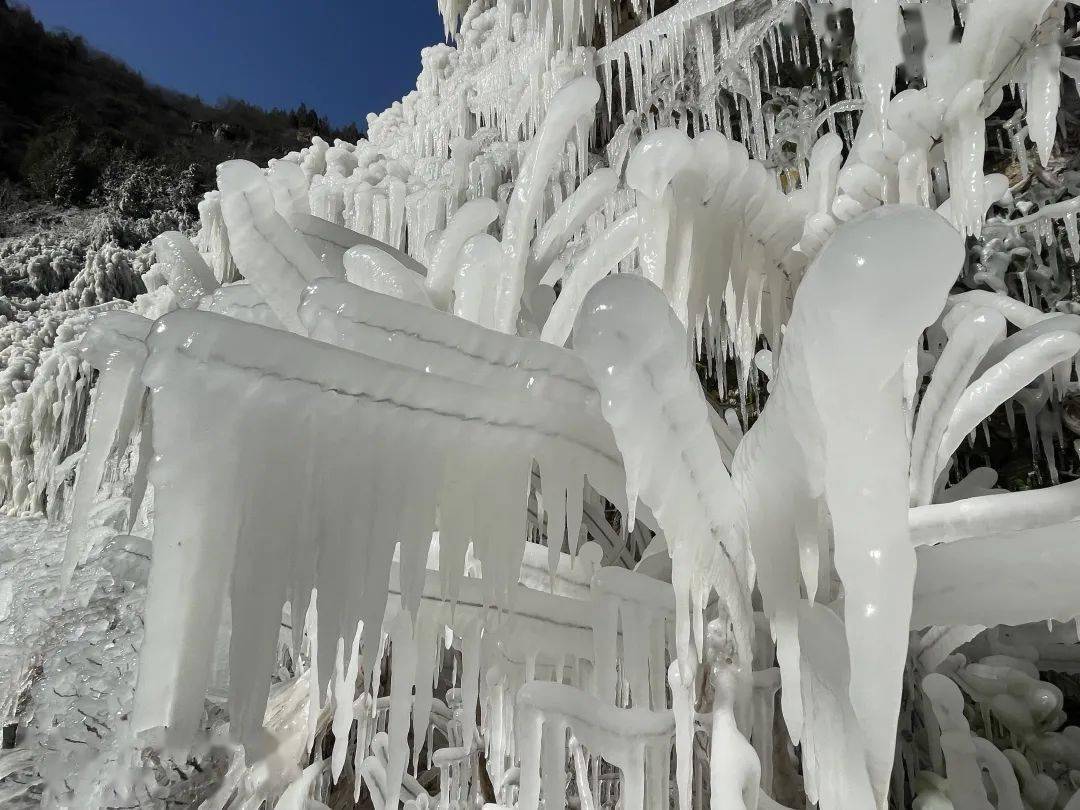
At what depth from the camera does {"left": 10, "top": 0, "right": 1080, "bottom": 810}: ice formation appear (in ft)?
2.60

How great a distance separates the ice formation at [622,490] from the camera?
2.60ft

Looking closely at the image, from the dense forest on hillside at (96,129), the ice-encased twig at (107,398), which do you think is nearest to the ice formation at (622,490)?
the ice-encased twig at (107,398)

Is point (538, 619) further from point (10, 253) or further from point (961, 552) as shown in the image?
point (10, 253)

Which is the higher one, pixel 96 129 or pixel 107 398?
pixel 96 129

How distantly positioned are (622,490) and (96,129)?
53.0 feet

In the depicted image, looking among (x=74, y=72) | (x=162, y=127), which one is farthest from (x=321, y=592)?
(x=74, y=72)

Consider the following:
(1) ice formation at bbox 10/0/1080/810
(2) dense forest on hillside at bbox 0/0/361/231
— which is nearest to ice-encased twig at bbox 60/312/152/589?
(1) ice formation at bbox 10/0/1080/810

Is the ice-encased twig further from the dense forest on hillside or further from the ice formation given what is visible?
the dense forest on hillside

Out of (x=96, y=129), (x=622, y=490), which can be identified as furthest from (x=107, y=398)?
(x=96, y=129)

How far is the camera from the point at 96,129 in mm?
13867

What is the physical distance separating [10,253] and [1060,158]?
40.4 ft

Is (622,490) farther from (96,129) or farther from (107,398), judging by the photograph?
(96,129)

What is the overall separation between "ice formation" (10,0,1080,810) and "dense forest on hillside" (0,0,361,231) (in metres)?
12.1

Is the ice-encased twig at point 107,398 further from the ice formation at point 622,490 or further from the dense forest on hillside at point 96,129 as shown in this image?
the dense forest on hillside at point 96,129
